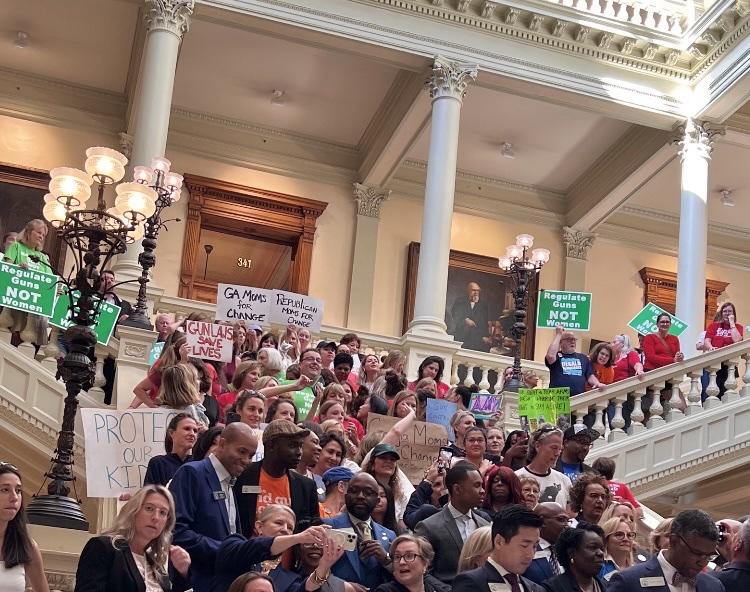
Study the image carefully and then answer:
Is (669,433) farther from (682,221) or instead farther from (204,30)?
(204,30)

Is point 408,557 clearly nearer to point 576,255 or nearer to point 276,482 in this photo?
point 276,482

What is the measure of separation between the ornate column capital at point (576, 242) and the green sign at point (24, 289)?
14.0m

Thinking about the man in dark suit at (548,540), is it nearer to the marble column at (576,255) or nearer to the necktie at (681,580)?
the necktie at (681,580)

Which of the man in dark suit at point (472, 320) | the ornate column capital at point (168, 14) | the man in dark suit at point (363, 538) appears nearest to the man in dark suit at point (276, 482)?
the man in dark suit at point (363, 538)

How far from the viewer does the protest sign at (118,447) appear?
7.19 meters

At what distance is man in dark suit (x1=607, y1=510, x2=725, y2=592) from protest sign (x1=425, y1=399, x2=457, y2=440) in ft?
14.1

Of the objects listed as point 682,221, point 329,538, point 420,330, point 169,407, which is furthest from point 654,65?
point 329,538

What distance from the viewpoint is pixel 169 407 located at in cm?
796

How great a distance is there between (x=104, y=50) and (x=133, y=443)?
13.0 metres

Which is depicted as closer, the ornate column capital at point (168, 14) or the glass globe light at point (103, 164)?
the glass globe light at point (103, 164)

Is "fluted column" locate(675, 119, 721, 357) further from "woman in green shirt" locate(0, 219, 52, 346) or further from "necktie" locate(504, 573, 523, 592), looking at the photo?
"necktie" locate(504, 573, 523, 592)

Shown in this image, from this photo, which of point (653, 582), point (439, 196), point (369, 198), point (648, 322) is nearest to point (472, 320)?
point (369, 198)

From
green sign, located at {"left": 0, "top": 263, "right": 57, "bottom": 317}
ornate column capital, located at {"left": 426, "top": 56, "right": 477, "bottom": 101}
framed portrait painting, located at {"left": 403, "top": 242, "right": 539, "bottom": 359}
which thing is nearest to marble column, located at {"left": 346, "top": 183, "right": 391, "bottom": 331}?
framed portrait painting, located at {"left": 403, "top": 242, "right": 539, "bottom": 359}

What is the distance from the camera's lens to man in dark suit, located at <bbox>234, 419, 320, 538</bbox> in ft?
20.2
